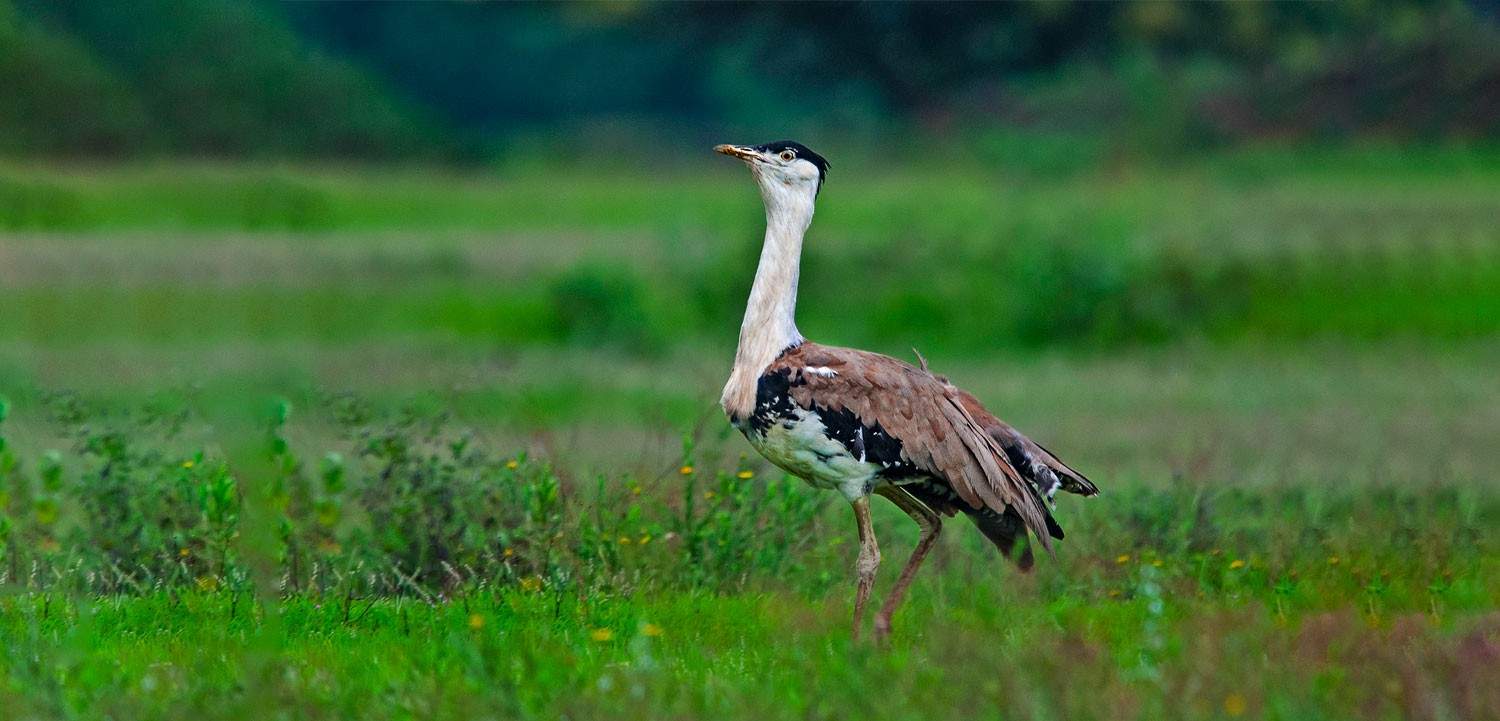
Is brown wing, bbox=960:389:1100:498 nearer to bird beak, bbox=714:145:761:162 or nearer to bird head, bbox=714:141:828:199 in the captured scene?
bird head, bbox=714:141:828:199

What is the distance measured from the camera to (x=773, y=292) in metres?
8.06

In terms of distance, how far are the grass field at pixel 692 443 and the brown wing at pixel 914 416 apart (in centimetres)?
49

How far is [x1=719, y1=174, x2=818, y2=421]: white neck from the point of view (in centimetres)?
796

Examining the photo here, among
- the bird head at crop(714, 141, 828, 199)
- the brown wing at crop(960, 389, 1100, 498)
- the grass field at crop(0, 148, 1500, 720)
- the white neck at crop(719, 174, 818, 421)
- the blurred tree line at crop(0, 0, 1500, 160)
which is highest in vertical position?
the blurred tree line at crop(0, 0, 1500, 160)

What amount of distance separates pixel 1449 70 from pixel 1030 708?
73.8 ft

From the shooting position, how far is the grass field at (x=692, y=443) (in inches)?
262

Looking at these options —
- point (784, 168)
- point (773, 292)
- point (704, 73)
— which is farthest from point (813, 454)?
point (704, 73)

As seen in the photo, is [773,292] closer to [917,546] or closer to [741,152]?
[741,152]

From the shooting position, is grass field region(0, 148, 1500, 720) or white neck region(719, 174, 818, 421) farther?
white neck region(719, 174, 818, 421)

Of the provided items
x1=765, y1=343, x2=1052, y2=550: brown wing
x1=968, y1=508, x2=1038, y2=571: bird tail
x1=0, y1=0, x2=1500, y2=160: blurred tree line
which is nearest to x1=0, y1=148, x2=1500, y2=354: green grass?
x1=0, y1=0, x2=1500, y2=160: blurred tree line

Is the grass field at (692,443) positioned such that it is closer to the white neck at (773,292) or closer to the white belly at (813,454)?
the white belly at (813,454)

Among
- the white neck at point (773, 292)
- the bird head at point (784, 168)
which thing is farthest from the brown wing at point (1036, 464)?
the bird head at point (784, 168)

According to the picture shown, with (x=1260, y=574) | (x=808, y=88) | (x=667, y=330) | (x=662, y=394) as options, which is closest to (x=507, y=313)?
(x=667, y=330)

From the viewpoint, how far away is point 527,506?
9000mm
